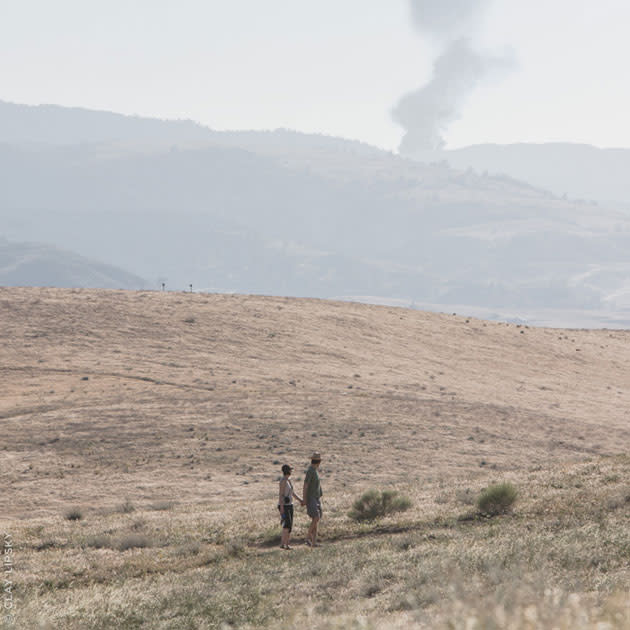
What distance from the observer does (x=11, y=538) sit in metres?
17.6

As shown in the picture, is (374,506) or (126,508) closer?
(374,506)

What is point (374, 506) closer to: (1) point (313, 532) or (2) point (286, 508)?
(1) point (313, 532)

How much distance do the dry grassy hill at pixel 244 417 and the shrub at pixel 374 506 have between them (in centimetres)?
59

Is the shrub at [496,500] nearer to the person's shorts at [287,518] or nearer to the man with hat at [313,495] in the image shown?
the man with hat at [313,495]

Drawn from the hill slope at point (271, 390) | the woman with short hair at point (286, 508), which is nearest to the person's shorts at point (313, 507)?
the woman with short hair at point (286, 508)

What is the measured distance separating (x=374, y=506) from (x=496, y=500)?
2821 mm

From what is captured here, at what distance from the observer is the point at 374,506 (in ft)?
61.2

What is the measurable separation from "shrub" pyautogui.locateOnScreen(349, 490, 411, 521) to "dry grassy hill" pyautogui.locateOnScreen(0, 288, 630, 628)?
0.59 metres

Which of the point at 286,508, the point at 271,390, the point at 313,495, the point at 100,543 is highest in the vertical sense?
the point at 271,390

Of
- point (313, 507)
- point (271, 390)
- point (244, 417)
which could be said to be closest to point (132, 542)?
point (313, 507)

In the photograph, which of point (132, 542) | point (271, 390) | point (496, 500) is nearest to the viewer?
point (132, 542)

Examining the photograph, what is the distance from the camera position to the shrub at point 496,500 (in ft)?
57.8

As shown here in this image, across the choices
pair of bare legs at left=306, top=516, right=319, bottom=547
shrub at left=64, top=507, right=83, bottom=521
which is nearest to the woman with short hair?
pair of bare legs at left=306, top=516, right=319, bottom=547

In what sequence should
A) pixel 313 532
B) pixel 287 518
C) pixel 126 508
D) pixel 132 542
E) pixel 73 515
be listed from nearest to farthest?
pixel 287 518
pixel 313 532
pixel 132 542
pixel 73 515
pixel 126 508
